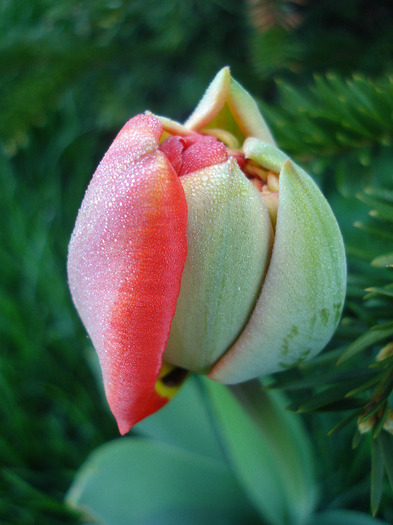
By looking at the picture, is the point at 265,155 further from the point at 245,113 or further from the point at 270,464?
the point at 270,464

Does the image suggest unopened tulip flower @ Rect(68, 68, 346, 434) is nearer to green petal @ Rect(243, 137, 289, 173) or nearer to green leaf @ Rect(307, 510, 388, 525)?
green petal @ Rect(243, 137, 289, 173)

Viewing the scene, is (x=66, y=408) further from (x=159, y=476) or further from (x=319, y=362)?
(x=319, y=362)

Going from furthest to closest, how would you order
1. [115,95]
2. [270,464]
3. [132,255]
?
[115,95] < [270,464] < [132,255]

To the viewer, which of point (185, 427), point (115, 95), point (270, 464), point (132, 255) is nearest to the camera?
point (132, 255)

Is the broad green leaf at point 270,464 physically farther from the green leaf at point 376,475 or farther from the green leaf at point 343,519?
the green leaf at point 376,475

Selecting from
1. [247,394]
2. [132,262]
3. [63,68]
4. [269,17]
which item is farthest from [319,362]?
[63,68]

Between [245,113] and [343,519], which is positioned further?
[343,519]

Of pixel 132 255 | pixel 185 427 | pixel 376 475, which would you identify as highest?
pixel 132 255

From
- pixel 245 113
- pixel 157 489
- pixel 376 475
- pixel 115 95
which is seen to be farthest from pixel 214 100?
pixel 115 95
